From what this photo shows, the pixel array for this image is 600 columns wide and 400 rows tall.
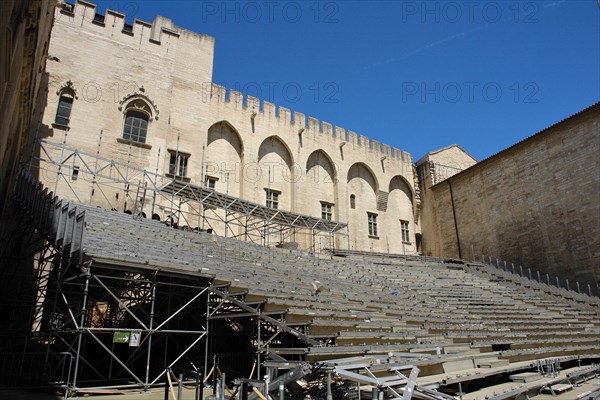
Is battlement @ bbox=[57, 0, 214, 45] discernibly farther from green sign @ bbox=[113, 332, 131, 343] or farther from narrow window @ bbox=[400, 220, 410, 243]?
narrow window @ bbox=[400, 220, 410, 243]

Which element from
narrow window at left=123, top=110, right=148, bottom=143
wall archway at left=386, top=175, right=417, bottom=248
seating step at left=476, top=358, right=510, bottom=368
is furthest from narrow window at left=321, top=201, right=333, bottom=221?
seating step at left=476, top=358, right=510, bottom=368

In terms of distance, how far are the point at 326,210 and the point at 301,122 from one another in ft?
18.9

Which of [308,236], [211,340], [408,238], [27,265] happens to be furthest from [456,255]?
[27,265]

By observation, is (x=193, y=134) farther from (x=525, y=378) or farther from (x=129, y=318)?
(x=525, y=378)

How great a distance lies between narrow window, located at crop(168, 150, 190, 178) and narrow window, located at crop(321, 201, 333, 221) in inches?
362

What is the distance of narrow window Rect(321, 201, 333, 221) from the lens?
85.4 feet

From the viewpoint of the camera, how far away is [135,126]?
64.3 feet

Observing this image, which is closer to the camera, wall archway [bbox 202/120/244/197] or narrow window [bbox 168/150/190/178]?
narrow window [bbox 168/150/190/178]

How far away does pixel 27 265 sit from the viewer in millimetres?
15148

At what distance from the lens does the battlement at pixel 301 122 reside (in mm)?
23459

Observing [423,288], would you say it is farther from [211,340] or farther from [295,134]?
[295,134]

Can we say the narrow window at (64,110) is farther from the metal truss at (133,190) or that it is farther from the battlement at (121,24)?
the battlement at (121,24)

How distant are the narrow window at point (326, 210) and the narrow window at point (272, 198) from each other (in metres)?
3.26

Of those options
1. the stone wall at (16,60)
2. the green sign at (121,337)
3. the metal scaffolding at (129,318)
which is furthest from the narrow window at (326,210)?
the green sign at (121,337)
